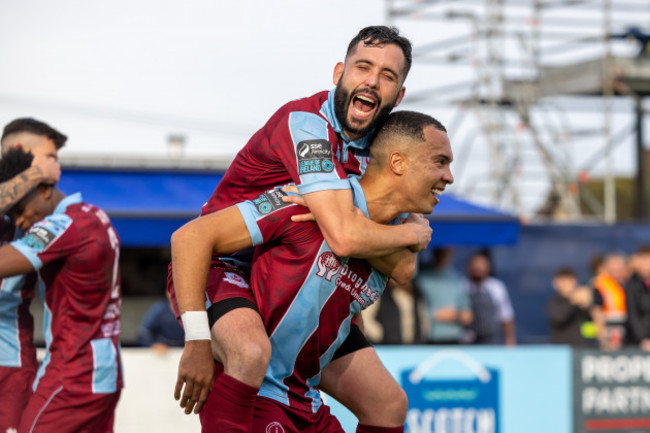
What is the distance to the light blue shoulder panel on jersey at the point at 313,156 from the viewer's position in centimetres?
A: 333

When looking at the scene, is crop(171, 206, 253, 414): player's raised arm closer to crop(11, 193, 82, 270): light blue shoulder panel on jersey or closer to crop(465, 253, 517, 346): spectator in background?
crop(11, 193, 82, 270): light blue shoulder panel on jersey

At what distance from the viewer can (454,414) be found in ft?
27.6

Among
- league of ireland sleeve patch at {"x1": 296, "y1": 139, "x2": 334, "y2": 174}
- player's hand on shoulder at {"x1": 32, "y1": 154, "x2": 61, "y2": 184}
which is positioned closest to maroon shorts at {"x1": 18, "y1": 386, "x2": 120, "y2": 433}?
player's hand on shoulder at {"x1": 32, "y1": 154, "x2": 61, "y2": 184}

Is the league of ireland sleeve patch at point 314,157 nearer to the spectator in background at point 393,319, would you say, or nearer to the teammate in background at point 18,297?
the teammate in background at point 18,297

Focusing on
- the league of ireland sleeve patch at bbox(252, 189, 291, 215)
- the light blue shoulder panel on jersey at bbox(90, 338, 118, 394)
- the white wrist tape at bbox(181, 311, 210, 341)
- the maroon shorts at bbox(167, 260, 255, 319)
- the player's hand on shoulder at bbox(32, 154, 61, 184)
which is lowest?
the light blue shoulder panel on jersey at bbox(90, 338, 118, 394)

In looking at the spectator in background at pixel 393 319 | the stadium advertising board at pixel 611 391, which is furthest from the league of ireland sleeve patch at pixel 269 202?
the stadium advertising board at pixel 611 391

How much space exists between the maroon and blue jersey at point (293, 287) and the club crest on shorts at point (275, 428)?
11cm

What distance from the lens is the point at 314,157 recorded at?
A: 3.36 meters

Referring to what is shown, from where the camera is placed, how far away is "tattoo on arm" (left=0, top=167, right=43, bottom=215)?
443cm

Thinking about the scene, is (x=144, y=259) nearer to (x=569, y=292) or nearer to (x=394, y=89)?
(x=569, y=292)

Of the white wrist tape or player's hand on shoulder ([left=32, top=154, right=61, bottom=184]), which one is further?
player's hand on shoulder ([left=32, top=154, right=61, bottom=184])

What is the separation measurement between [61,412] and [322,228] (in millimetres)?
1873

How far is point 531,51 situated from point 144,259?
952 cm

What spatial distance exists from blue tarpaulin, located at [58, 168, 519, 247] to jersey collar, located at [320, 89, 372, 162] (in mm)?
6528
